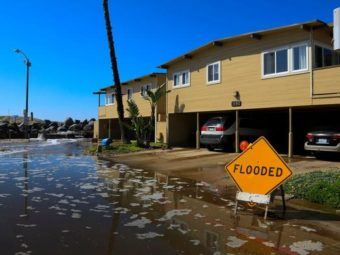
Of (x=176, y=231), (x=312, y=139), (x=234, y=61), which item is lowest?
(x=176, y=231)

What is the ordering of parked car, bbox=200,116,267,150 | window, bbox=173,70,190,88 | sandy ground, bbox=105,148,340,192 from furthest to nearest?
window, bbox=173,70,190,88 → parked car, bbox=200,116,267,150 → sandy ground, bbox=105,148,340,192

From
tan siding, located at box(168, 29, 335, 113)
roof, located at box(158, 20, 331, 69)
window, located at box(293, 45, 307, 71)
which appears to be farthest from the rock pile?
window, located at box(293, 45, 307, 71)

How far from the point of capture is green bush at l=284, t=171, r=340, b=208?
9.20 m

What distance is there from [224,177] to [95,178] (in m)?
3.87

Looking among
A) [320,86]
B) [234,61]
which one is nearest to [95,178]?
[320,86]

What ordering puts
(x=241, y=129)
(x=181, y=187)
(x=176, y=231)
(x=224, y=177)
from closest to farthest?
1. (x=176, y=231)
2. (x=181, y=187)
3. (x=224, y=177)
4. (x=241, y=129)

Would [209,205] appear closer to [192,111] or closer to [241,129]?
[241,129]

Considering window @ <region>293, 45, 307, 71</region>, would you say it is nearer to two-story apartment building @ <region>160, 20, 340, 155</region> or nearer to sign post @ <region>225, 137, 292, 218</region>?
two-story apartment building @ <region>160, 20, 340, 155</region>

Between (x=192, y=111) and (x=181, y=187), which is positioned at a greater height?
(x=192, y=111)

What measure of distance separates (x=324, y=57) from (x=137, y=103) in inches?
731

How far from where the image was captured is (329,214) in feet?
27.6

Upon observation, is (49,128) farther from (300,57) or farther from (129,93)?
(300,57)

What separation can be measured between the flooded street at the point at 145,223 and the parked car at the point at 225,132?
8851 mm

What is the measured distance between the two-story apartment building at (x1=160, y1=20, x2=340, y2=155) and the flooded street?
300 inches
